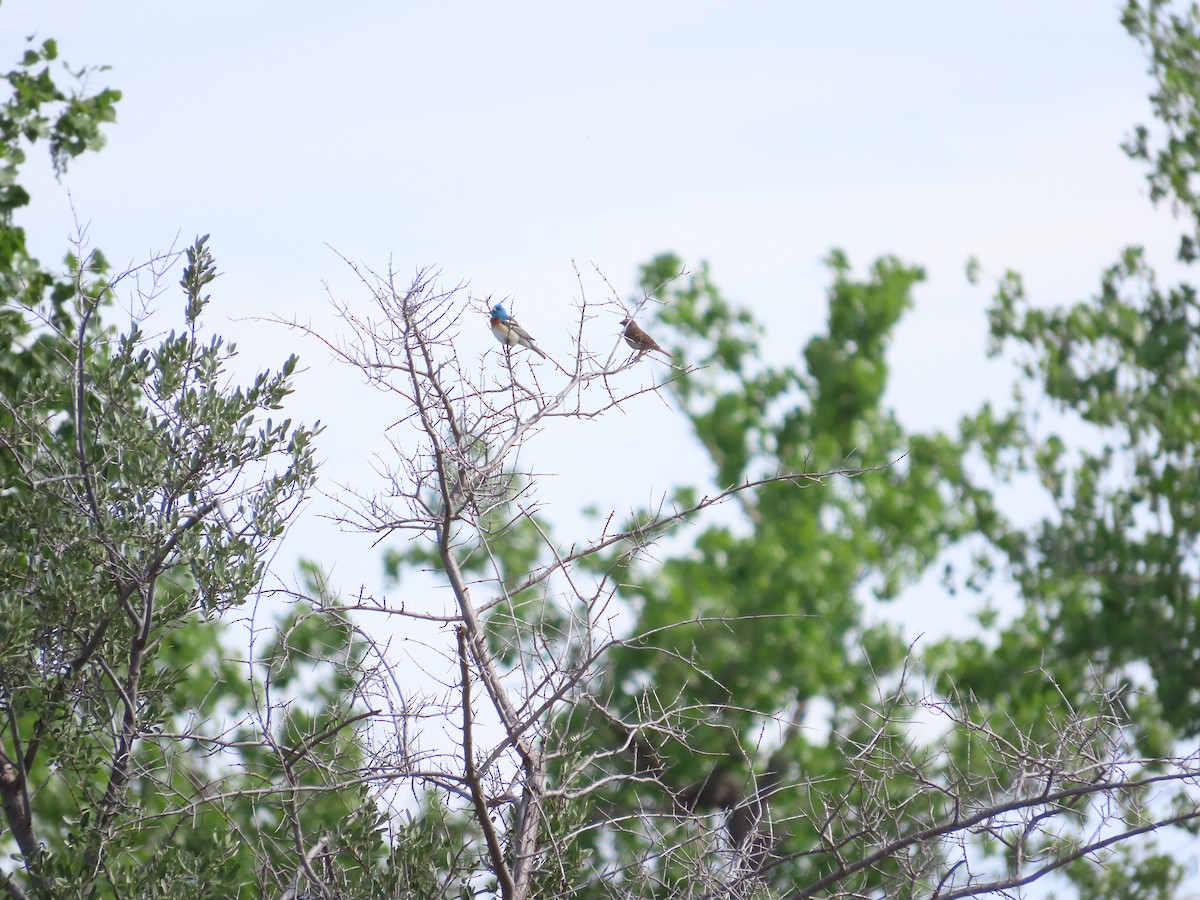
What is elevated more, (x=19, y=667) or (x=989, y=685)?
(x=989, y=685)

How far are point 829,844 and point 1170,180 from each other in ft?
46.5

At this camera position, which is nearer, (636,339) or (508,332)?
(508,332)

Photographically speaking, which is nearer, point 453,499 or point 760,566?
point 453,499

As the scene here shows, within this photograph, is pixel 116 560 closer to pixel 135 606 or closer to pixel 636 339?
pixel 135 606

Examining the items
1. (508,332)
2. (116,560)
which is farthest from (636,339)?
(116,560)

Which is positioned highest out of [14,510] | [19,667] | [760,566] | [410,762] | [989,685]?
[760,566]

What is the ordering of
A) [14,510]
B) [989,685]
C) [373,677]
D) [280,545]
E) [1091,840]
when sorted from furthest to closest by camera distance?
[989,685], [14,510], [280,545], [373,677], [1091,840]

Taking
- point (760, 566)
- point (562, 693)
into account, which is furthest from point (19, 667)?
point (760, 566)

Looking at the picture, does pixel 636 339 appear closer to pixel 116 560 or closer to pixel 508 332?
pixel 508 332

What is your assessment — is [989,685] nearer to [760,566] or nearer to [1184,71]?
[760,566]

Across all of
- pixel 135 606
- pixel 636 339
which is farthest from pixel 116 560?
pixel 636 339

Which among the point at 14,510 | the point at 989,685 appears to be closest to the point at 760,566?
the point at 989,685

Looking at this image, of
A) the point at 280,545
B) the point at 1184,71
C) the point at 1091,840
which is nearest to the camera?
the point at 1091,840

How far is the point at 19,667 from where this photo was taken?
19.7ft
